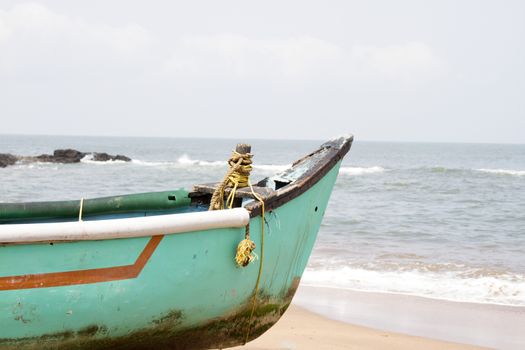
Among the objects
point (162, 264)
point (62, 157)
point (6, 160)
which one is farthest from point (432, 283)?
point (62, 157)

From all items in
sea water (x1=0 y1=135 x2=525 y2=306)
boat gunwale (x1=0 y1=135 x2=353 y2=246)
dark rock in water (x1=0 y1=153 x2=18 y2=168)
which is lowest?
dark rock in water (x1=0 y1=153 x2=18 y2=168)

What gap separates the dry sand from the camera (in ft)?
17.3

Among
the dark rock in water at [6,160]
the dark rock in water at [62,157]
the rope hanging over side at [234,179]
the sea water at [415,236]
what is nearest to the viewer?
the rope hanging over side at [234,179]

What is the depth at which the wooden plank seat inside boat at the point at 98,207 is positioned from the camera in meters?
4.43

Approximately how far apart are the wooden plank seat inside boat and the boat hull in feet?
3.10

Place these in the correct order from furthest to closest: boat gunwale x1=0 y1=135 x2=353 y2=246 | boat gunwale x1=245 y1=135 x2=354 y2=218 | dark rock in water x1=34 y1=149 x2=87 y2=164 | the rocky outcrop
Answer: dark rock in water x1=34 y1=149 x2=87 y2=164, the rocky outcrop, boat gunwale x1=245 y1=135 x2=354 y2=218, boat gunwale x1=0 y1=135 x2=353 y2=246

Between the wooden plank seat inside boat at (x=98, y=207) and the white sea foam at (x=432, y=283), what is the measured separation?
3692 millimetres

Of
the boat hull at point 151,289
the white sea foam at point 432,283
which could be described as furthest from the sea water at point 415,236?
the boat hull at point 151,289

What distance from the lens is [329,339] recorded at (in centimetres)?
555

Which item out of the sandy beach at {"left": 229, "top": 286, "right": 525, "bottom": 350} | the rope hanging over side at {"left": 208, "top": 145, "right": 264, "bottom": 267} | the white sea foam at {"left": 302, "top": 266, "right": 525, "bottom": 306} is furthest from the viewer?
the white sea foam at {"left": 302, "top": 266, "right": 525, "bottom": 306}

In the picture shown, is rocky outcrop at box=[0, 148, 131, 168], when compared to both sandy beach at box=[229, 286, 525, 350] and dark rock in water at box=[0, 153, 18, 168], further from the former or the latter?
sandy beach at box=[229, 286, 525, 350]

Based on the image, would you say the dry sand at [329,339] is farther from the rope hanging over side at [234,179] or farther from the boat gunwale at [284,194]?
the boat gunwale at [284,194]

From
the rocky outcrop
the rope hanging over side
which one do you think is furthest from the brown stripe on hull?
the rocky outcrop

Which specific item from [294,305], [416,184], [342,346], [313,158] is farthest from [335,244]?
[416,184]
